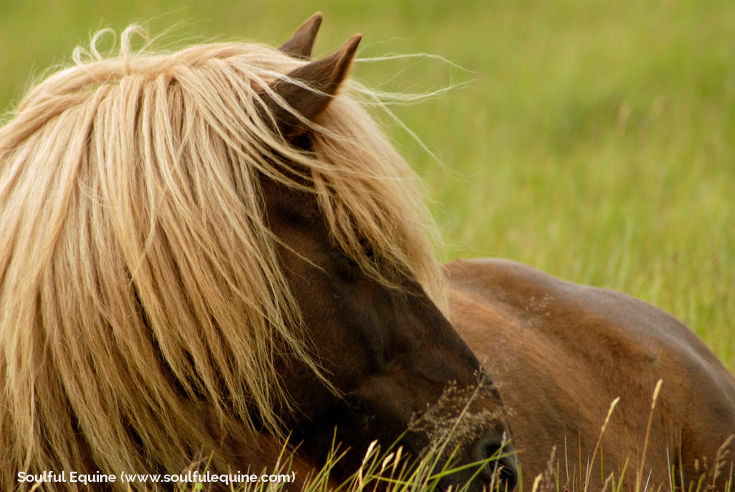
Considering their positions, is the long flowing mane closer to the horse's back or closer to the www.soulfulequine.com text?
the www.soulfulequine.com text

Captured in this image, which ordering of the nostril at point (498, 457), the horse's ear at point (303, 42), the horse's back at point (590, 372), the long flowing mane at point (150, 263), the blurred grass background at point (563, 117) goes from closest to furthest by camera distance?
the long flowing mane at point (150, 263), the nostril at point (498, 457), the horse's ear at point (303, 42), the horse's back at point (590, 372), the blurred grass background at point (563, 117)

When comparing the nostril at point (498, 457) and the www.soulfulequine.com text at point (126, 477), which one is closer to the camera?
the www.soulfulequine.com text at point (126, 477)

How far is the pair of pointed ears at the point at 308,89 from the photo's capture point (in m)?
1.61

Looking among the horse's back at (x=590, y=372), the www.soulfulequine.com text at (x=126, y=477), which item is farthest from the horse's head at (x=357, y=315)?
the horse's back at (x=590, y=372)

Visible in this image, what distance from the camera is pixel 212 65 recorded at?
176 cm

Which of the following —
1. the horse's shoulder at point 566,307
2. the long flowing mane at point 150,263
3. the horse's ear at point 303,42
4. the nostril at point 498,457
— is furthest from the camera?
the horse's shoulder at point 566,307

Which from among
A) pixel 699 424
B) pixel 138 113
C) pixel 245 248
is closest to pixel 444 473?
pixel 245 248

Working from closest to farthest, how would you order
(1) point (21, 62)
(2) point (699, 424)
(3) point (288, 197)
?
1. (3) point (288, 197)
2. (2) point (699, 424)
3. (1) point (21, 62)

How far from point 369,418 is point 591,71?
762 centimetres

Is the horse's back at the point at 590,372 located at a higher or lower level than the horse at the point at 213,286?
lower

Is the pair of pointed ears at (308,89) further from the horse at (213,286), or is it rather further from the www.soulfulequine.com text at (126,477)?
the www.soulfulequine.com text at (126,477)

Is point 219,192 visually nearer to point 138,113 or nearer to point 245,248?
point 245,248

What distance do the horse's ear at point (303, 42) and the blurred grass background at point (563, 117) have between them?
0.43 meters

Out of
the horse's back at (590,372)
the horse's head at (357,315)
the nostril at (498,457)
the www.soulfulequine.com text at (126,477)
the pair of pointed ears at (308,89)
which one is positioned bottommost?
the horse's back at (590,372)
